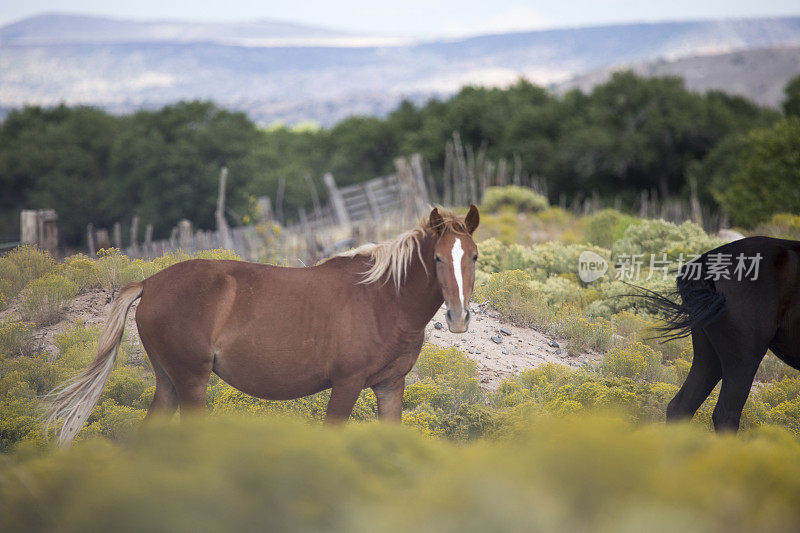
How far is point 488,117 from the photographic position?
31391 mm

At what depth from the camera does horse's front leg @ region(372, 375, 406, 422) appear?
434 centimetres

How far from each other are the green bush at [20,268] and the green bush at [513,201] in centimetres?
1158

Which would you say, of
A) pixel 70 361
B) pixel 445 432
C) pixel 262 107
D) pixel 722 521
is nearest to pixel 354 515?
pixel 722 521

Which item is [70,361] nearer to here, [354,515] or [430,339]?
[430,339]

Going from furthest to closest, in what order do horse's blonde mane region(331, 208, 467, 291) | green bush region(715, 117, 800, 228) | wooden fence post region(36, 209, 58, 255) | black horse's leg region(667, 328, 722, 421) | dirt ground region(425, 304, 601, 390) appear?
green bush region(715, 117, 800, 228)
wooden fence post region(36, 209, 58, 255)
dirt ground region(425, 304, 601, 390)
black horse's leg region(667, 328, 722, 421)
horse's blonde mane region(331, 208, 467, 291)

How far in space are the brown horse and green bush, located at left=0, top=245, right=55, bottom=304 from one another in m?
2.91

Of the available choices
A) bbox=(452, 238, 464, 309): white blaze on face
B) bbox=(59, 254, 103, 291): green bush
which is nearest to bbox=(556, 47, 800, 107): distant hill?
bbox=(59, 254, 103, 291): green bush

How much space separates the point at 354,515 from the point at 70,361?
4468 mm

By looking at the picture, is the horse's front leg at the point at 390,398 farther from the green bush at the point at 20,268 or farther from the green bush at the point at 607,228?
the green bush at the point at 607,228

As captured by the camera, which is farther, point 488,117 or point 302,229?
point 488,117

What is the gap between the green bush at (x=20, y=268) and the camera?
251 inches

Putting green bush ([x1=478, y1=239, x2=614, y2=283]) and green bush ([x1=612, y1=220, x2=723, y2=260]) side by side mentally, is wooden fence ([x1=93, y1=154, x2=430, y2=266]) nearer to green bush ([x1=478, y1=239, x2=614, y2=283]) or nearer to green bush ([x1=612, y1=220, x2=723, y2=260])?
green bush ([x1=478, y1=239, x2=614, y2=283])

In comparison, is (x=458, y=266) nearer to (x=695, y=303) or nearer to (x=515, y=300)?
(x=695, y=303)

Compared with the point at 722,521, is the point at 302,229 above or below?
below
